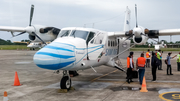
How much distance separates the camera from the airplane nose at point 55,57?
6.64 metres

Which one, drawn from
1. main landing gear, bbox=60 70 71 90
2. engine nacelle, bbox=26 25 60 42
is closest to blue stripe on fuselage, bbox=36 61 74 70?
main landing gear, bbox=60 70 71 90

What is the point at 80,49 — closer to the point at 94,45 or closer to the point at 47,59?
the point at 94,45

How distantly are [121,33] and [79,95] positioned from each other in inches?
223

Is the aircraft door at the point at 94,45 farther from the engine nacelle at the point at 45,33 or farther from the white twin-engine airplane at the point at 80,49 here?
the engine nacelle at the point at 45,33

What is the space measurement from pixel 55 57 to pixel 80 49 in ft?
5.12

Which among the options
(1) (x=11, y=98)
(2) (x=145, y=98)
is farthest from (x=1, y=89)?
(2) (x=145, y=98)

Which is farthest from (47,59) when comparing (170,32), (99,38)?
(170,32)

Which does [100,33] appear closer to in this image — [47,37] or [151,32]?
[151,32]

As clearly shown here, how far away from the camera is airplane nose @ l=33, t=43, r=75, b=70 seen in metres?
6.64

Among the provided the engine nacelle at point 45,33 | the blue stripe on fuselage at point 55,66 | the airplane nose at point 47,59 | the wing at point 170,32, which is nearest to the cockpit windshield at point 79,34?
the blue stripe on fuselage at point 55,66

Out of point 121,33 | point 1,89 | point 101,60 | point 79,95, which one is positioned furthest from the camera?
point 121,33

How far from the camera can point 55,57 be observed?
6.74 metres

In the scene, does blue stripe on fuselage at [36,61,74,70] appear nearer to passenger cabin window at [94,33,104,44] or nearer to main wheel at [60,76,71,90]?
main wheel at [60,76,71,90]

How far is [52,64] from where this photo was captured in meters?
6.74
